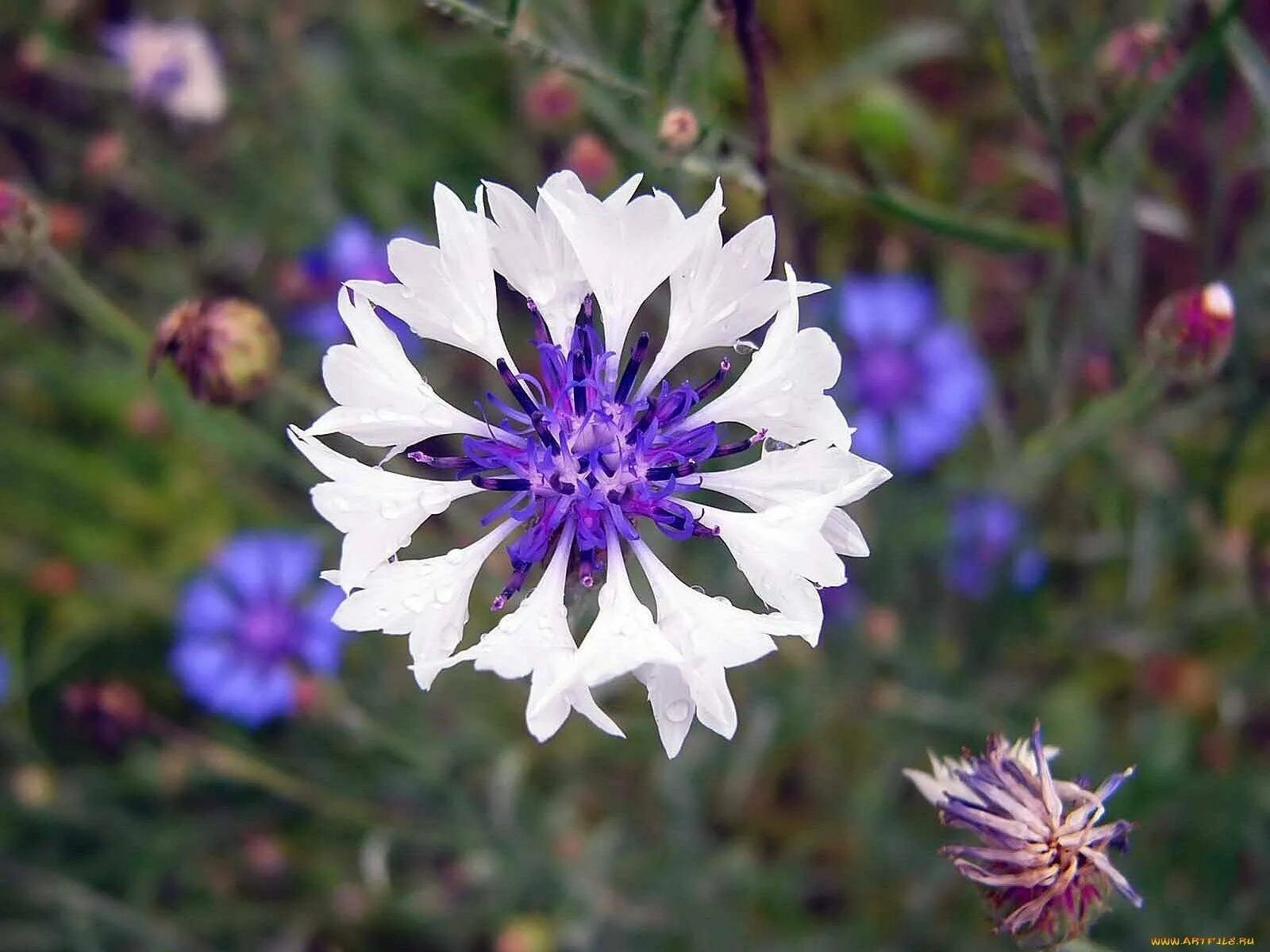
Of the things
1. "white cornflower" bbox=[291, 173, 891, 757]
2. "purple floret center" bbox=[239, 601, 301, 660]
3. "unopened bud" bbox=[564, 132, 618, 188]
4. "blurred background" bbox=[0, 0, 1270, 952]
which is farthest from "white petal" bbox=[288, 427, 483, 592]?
"purple floret center" bbox=[239, 601, 301, 660]

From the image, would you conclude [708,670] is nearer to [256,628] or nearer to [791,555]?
[791,555]

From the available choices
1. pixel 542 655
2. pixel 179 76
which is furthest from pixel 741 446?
pixel 179 76

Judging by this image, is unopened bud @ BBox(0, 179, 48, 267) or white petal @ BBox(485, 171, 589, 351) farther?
unopened bud @ BBox(0, 179, 48, 267)

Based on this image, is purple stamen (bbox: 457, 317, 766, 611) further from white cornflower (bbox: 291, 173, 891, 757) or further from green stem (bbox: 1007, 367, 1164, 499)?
green stem (bbox: 1007, 367, 1164, 499)

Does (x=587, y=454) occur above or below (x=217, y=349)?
below

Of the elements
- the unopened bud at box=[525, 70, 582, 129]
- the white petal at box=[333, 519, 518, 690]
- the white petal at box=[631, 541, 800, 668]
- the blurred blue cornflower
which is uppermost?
the blurred blue cornflower

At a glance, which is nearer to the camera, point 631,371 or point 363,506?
point 363,506
